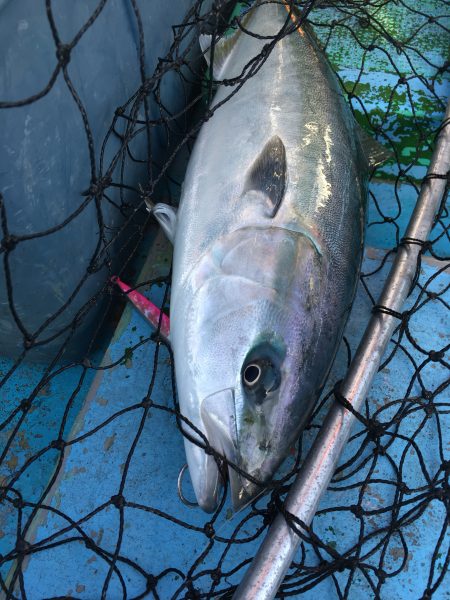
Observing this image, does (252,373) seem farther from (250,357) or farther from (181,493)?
(181,493)

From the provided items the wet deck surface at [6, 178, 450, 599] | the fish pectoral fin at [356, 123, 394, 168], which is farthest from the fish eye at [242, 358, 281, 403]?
the fish pectoral fin at [356, 123, 394, 168]

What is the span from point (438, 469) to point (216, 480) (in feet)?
2.35

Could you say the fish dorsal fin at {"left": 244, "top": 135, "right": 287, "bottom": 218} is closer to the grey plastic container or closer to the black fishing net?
the black fishing net

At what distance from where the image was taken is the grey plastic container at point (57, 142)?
4.24 ft

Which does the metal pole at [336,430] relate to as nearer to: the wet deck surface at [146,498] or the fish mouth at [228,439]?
the fish mouth at [228,439]

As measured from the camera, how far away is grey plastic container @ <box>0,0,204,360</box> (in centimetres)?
129

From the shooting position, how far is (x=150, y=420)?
1712 mm

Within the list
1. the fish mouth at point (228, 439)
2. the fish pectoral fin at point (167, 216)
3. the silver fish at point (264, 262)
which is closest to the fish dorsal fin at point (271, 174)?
the silver fish at point (264, 262)

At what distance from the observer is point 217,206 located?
1634 mm

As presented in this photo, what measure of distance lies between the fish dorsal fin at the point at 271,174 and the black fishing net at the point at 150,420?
0.71 feet

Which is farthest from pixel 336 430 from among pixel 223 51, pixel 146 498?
pixel 223 51

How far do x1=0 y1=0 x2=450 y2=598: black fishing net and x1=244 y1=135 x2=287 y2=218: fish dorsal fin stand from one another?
216 millimetres

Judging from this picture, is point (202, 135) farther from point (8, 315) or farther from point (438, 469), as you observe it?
point (438, 469)

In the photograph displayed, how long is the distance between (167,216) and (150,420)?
643 mm
